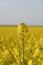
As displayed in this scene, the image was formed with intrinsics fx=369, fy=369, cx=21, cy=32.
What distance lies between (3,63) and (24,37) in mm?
649

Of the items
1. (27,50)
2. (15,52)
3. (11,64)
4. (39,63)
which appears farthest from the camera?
(27,50)

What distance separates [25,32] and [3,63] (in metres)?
0.74

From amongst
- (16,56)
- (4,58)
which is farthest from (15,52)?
(4,58)

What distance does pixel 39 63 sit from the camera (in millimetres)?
7145

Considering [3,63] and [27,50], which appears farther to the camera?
[27,50]

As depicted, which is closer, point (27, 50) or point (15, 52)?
point (15, 52)

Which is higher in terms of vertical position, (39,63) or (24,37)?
(24,37)

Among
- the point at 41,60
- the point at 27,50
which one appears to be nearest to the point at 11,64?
the point at 41,60

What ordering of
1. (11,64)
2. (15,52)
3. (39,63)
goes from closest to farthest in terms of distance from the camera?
(39,63), (11,64), (15,52)

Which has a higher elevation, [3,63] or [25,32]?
[25,32]

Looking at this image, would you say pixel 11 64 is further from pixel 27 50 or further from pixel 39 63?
pixel 27 50

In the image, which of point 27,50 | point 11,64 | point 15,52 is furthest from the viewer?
point 27,50

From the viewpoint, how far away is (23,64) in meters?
7.25

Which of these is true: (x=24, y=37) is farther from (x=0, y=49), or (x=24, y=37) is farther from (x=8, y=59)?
(x=0, y=49)
